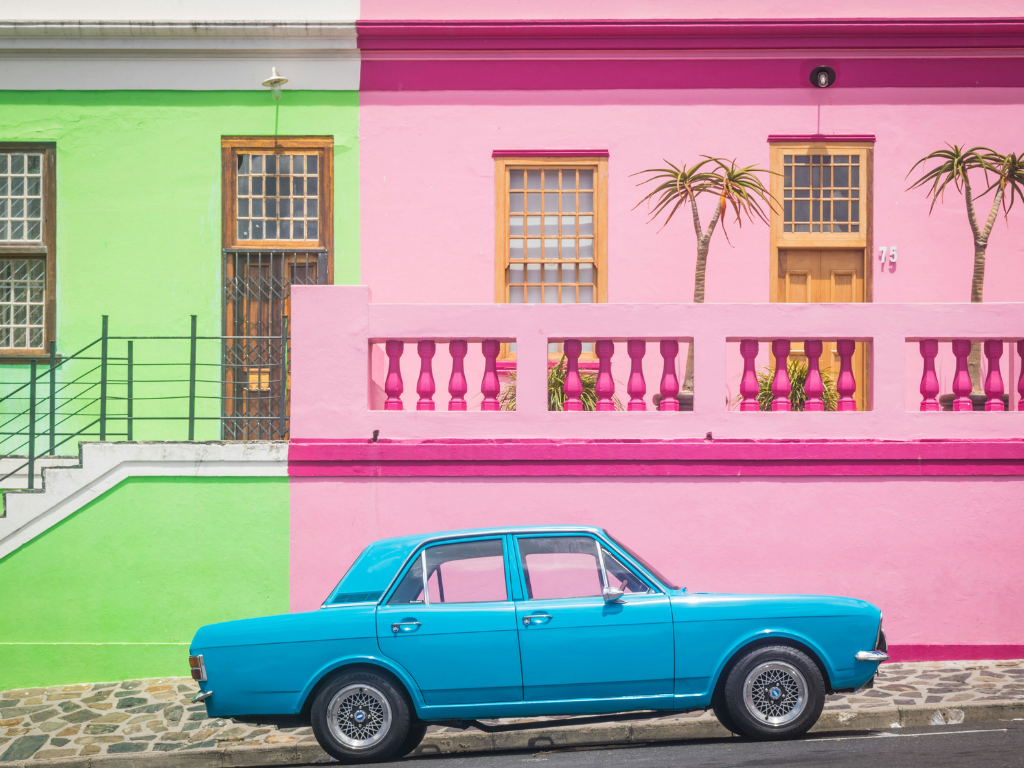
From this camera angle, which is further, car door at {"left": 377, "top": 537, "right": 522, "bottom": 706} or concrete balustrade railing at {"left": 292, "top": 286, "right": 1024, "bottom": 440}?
concrete balustrade railing at {"left": 292, "top": 286, "right": 1024, "bottom": 440}

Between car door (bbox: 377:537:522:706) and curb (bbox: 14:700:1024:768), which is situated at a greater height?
car door (bbox: 377:537:522:706)

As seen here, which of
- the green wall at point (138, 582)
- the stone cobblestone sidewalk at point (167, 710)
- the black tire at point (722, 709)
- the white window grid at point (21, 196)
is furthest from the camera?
the white window grid at point (21, 196)

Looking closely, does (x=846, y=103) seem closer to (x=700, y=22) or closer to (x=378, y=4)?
(x=700, y=22)

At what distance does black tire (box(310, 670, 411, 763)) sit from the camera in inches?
247

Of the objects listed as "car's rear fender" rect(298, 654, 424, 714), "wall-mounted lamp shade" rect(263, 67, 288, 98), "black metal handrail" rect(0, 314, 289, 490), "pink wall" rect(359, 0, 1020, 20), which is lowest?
"car's rear fender" rect(298, 654, 424, 714)

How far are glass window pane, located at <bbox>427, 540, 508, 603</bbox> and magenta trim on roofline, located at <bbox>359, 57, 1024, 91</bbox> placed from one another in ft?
21.2

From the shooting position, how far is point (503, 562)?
6480 millimetres

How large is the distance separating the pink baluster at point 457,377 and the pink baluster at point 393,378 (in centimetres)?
44

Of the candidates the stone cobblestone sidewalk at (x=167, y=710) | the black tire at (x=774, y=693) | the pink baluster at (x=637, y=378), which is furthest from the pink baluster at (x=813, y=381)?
the black tire at (x=774, y=693)

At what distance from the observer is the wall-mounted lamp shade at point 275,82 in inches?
441

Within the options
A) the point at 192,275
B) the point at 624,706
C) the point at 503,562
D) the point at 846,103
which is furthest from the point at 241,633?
the point at 846,103

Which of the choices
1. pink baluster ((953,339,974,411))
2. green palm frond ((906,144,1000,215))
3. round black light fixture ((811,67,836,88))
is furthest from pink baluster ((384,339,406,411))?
round black light fixture ((811,67,836,88))

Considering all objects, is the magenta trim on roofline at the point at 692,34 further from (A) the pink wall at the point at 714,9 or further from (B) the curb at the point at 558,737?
(B) the curb at the point at 558,737

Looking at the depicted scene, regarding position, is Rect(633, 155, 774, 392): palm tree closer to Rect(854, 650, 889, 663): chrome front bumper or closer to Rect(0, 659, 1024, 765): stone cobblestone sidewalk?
Rect(0, 659, 1024, 765): stone cobblestone sidewalk
